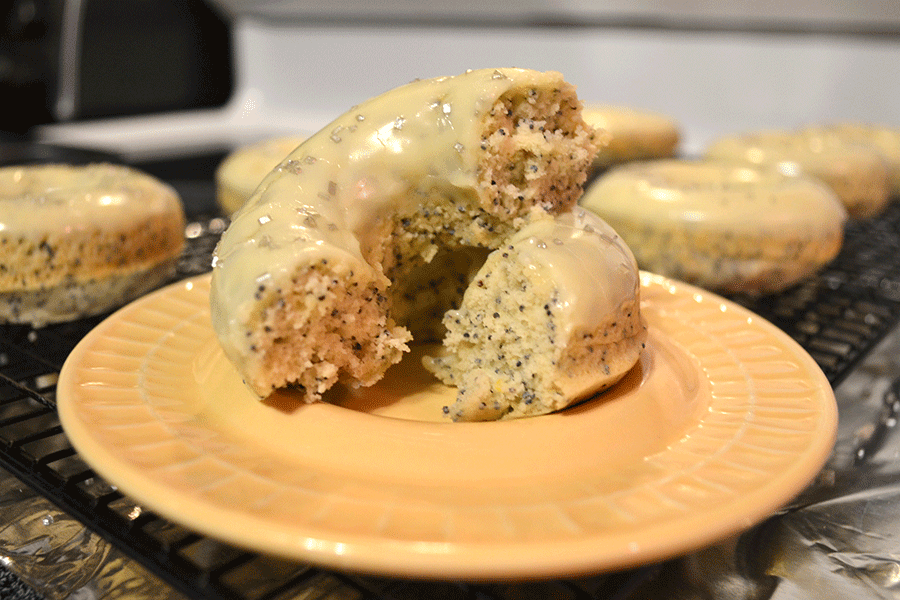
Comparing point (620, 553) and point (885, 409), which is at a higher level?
point (620, 553)

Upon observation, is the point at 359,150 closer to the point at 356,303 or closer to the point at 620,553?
the point at 356,303


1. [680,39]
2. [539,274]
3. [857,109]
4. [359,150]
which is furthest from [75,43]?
[857,109]

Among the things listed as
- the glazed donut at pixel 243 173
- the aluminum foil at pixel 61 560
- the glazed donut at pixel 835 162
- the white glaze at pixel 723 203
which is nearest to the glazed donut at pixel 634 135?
the glazed donut at pixel 835 162

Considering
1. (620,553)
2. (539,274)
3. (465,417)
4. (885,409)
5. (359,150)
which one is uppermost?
(359,150)

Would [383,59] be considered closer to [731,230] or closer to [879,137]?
[879,137]

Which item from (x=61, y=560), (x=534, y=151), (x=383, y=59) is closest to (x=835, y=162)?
(x=534, y=151)

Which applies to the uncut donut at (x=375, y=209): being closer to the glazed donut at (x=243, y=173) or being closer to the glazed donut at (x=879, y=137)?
the glazed donut at (x=243, y=173)
